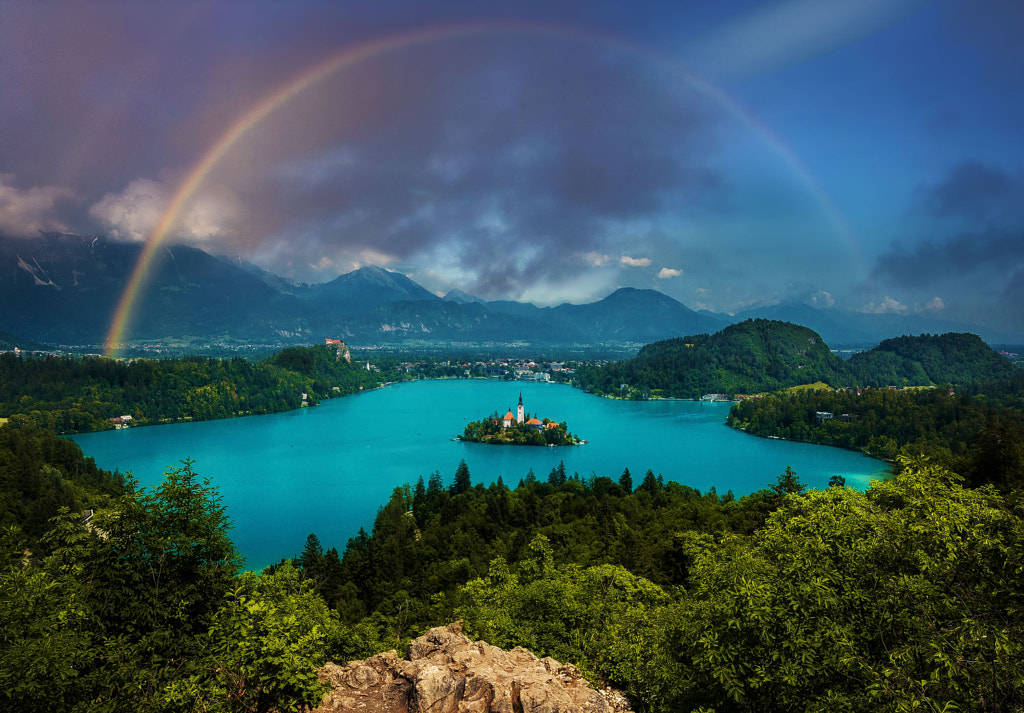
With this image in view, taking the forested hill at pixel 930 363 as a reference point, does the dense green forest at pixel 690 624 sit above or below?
below

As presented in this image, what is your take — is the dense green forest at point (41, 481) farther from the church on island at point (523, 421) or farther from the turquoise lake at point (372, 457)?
the church on island at point (523, 421)

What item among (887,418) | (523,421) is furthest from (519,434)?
(887,418)

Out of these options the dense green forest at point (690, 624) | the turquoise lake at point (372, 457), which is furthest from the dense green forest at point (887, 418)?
the dense green forest at point (690, 624)

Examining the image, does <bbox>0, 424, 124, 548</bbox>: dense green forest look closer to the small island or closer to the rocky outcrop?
the rocky outcrop

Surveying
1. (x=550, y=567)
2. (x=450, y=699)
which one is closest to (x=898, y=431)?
(x=550, y=567)

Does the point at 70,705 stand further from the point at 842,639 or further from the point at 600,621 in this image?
the point at 600,621

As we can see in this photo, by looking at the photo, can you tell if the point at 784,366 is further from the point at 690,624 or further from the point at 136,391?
the point at 690,624
